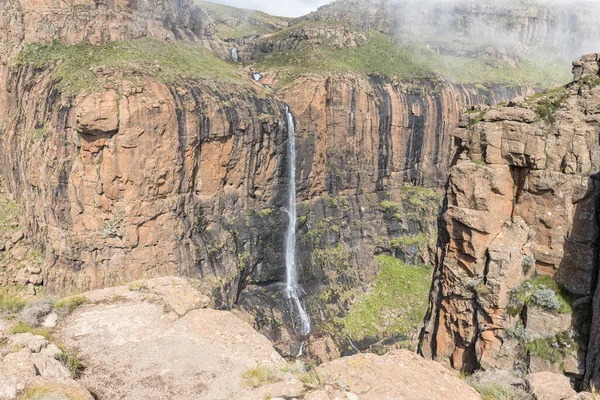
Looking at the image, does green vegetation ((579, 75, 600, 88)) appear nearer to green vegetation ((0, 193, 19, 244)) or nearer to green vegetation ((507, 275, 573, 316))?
green vegetation ((507, 275, 573, 316))

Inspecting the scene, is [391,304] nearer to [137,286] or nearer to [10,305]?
[137,286]

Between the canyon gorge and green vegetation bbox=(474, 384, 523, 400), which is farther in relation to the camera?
the canyon gorge

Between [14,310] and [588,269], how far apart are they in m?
16.1

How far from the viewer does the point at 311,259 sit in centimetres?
3994

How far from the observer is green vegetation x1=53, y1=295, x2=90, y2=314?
10.6 metres

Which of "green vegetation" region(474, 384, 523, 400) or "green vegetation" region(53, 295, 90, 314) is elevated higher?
"green vegetation" region(474, 384, 523, 400)

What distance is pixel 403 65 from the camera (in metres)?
54.1

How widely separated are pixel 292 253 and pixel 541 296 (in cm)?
2773

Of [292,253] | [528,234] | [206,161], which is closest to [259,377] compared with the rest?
[528,234]

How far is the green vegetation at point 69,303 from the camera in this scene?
10570 mm

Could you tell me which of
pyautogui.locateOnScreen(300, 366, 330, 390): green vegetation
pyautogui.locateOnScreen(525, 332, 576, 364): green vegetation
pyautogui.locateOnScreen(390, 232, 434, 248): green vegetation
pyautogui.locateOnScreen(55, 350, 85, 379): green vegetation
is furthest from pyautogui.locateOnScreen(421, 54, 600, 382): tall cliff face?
pyautogui.locateOnScreen(390, 232, 434, 248): green vegetation

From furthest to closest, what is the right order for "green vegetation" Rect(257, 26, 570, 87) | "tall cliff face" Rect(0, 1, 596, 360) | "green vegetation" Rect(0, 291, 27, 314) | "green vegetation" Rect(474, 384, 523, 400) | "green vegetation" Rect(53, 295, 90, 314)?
"green vegetation" Rect(257, 26, 570, 87), "tall cliff face" Rect(0, 1, 596, 360), "green vegetation" Rect(53, 295, 90, 314), "green vegetation" Rect(0, 291, 27, 314), "green vegetation" Rect(474, 384, 523, 400)

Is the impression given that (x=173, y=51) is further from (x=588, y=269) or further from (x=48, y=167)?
(x=588, y=269)

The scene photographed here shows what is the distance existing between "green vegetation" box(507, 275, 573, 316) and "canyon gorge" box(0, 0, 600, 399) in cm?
9
